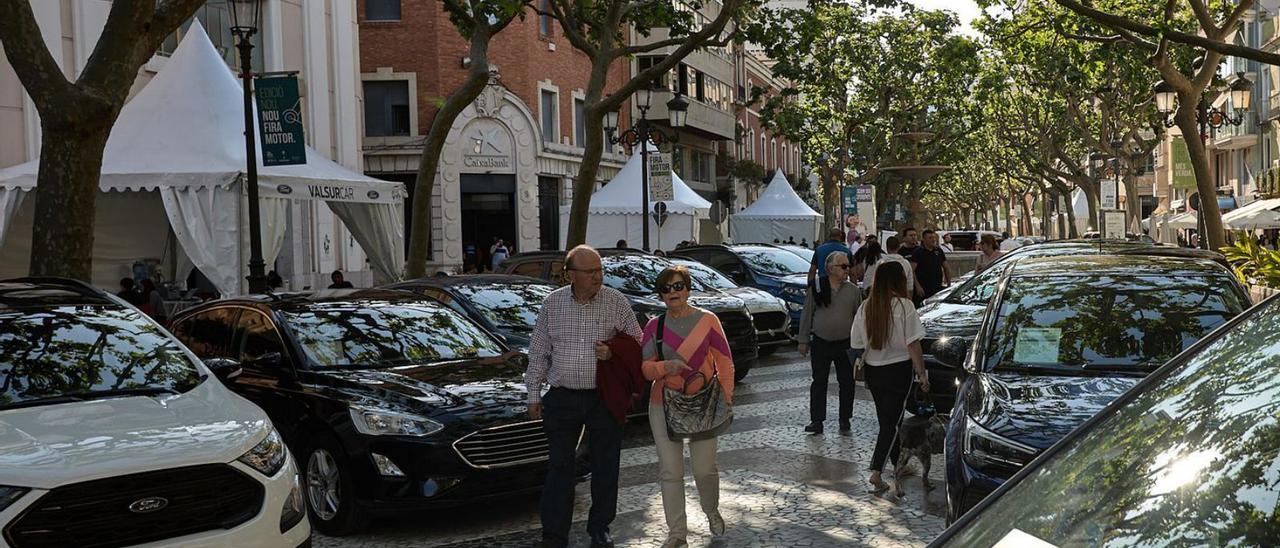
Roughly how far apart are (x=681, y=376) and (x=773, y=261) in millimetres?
15373

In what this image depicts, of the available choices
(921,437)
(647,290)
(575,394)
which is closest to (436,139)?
(647,290)

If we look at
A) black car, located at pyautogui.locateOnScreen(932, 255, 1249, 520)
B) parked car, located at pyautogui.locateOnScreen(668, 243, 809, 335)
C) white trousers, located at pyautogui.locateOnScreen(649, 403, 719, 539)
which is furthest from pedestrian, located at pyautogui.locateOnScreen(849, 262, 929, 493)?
parked car, located at pyautogui.locateOnScreen(668, 243, 809, 335)

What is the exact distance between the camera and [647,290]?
16.7 m

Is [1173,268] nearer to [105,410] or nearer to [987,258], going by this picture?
[105,410]

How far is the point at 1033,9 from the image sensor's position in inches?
1033

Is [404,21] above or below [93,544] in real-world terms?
above

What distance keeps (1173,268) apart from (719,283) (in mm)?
10928

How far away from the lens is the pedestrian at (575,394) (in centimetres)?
768

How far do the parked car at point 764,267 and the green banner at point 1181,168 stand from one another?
54.9 feet

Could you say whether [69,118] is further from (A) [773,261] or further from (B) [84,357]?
(A) [773,261]

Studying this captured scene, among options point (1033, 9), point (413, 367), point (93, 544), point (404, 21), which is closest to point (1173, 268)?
point (413, 367)

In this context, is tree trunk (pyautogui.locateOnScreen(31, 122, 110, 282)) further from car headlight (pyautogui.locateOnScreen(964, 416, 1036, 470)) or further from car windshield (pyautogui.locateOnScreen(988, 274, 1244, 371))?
car headlight (pyautogui.locateOnScreen(964, 416, 1036, 470))

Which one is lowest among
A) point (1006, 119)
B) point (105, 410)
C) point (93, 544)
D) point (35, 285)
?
point (93, 544)

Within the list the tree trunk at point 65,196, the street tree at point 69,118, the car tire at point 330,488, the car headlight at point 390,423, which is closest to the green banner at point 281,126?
the street tree at point 69,118
